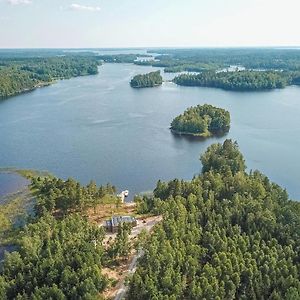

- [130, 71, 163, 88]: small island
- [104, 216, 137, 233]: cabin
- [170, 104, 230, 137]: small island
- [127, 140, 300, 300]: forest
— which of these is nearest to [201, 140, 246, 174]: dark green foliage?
[127, 140, 300, 300]: forest

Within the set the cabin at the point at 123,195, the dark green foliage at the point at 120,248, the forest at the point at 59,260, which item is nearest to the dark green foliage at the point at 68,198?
the forest at the point at 59,260

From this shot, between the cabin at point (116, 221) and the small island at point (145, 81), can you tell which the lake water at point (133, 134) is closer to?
the small island at point (145, 81)

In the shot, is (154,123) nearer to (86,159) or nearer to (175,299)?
(86,159)

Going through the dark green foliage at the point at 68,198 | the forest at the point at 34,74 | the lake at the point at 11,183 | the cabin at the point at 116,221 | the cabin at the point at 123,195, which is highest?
the forest at the point at 34,74

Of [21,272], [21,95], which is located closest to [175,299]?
[21,272]

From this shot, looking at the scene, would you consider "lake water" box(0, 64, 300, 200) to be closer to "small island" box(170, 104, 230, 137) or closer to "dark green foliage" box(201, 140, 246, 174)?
"small island" box(170, 104, 230, 137)

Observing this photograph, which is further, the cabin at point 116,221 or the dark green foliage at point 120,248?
the cabin at point 116,221
